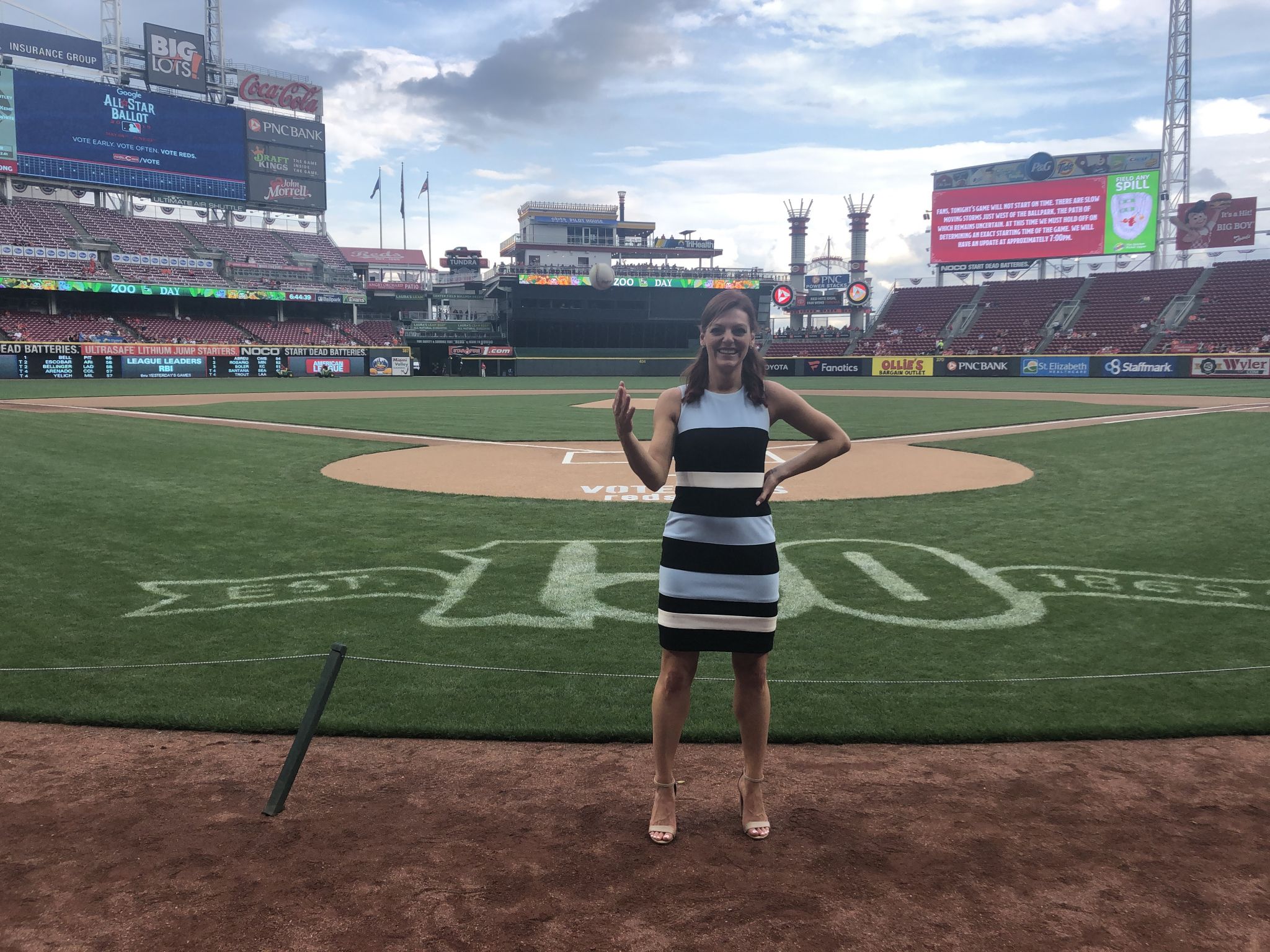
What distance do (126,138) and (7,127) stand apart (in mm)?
6537

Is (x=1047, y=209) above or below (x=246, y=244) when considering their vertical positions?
above

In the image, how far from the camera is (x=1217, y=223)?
54.8 meters

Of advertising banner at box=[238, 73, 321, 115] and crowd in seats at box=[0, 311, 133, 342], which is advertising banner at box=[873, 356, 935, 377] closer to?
crowd in seats at box=[0, 311, 133, 342]

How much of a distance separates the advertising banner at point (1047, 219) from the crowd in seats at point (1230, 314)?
15.9 ft

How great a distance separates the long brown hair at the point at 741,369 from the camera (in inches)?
150

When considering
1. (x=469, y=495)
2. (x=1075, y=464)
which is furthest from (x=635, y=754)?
(x=1075, y=464)

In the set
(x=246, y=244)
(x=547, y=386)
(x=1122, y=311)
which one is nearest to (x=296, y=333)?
(x=246, y=244)

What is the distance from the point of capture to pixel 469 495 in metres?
12.2

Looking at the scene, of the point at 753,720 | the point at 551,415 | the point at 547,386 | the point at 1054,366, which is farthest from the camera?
the point at 547,386

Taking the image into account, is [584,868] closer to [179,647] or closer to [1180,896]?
[1180,896]

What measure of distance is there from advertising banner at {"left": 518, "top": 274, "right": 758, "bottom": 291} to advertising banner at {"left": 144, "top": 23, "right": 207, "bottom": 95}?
26.2 metres

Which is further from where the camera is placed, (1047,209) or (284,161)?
(284,161)

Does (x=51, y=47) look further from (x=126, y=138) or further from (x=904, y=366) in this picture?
(x=904, y=366)

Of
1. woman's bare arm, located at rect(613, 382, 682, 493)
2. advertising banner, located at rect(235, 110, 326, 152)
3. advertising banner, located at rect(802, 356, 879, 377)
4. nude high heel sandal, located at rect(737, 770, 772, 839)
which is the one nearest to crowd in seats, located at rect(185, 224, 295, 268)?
advertising banner, located at rect(235, 110, 326, 152)
